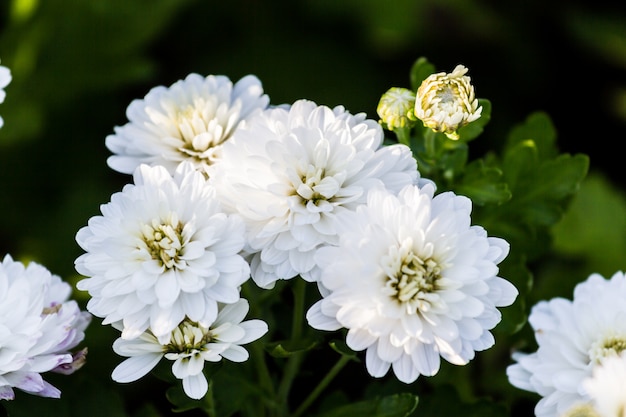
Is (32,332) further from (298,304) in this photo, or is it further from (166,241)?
(298,304)

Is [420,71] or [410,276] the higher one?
[420,71]

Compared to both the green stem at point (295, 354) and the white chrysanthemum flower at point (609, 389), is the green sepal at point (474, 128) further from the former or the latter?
the white chrysanthemum flower at point (609, 389)

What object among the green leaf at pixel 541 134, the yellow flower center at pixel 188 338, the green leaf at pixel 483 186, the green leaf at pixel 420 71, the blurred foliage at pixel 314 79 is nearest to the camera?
the yellow flower center at pixel 188 338

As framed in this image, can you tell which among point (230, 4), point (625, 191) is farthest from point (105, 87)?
point (625, 191)

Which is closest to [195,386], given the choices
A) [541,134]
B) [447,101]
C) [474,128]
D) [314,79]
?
[447,101]

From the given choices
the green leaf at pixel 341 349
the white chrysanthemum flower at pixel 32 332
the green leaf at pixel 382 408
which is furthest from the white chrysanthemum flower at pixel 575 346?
the white chrysanthemum flower at pixel 32 332

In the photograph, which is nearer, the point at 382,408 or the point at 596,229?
the point at 382,408
